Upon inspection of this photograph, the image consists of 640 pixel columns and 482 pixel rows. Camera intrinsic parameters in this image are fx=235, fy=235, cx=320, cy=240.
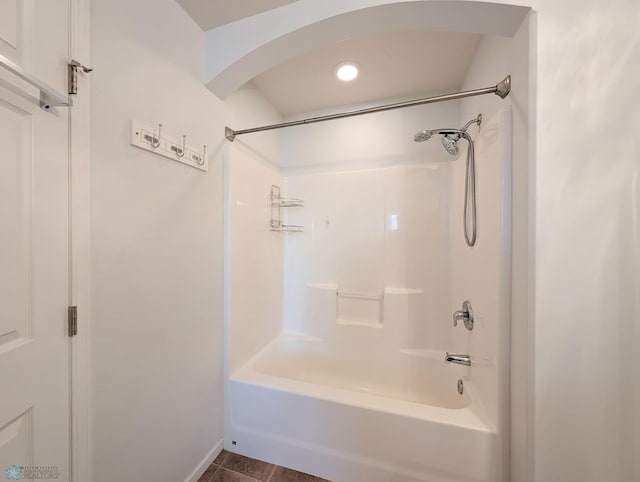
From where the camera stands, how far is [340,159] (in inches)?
88.8

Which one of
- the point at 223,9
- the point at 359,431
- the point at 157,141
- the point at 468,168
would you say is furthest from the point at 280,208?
the point at 359,431

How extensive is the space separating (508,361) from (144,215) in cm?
177

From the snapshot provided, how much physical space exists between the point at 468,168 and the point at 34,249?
80.3 inches

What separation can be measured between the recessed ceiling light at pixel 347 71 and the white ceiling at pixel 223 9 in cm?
63

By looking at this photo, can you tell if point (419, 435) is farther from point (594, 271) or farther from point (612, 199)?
point (612, 199)

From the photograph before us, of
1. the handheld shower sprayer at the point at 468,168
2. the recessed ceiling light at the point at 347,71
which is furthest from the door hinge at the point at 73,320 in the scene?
the recessed ceiling light at the point at 347,71

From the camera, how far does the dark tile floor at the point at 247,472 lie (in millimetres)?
1322

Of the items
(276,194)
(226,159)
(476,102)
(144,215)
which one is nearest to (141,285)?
(144,215)

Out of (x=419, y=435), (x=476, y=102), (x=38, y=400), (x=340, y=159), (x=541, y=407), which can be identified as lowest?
(x=419, y=435)

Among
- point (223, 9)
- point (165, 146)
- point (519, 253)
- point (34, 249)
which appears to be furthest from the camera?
point (223, 9)

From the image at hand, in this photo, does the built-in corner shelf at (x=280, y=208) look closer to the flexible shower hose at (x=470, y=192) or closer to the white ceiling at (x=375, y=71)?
the white ceiling at (x=375, y=71)

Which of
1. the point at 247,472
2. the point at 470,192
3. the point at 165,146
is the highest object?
the point at 165,146

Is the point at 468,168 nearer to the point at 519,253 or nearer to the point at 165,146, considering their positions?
the point at 519,253

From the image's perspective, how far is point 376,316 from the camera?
2.10m
